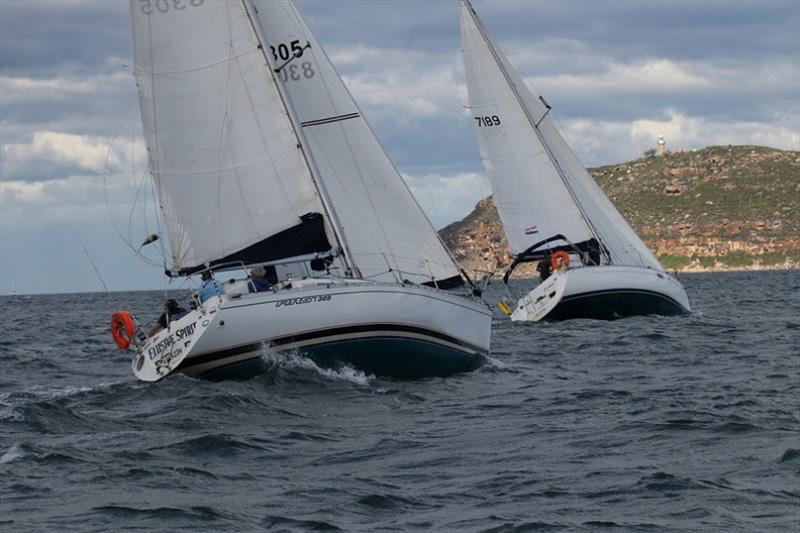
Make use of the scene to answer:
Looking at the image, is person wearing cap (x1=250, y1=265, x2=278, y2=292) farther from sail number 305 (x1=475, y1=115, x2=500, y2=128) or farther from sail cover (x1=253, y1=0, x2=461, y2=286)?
sail number 305 (x1=475, y1=115, x2=500, y2=128)

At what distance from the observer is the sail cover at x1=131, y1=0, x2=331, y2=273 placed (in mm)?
22875

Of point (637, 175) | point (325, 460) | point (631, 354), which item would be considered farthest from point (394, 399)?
point (637, 175)

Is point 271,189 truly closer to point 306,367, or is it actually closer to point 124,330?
point 124,330

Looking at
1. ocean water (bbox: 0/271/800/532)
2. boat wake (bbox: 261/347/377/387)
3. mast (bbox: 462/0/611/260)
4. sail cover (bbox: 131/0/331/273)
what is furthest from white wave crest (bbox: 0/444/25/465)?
mast (bbox: 462/0/611/260)

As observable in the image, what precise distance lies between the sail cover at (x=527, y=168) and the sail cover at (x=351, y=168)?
16.7 m

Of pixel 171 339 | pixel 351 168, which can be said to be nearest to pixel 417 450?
pixel 171 339

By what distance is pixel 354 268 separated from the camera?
22.5 meters

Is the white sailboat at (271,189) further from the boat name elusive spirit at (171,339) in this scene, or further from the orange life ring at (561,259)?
the orange life ring at (561,259)

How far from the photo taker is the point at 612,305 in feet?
124

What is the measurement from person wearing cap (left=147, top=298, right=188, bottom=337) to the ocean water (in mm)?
1143

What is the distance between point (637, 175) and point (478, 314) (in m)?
177

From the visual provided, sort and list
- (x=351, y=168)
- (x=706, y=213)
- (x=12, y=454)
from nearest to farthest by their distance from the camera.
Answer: (x=12, y=454) < (x=351, y=168) < (x=706, y=213)

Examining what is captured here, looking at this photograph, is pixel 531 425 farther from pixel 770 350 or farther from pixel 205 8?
pixel 770 350

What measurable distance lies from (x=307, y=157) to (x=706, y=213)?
15746 cm
